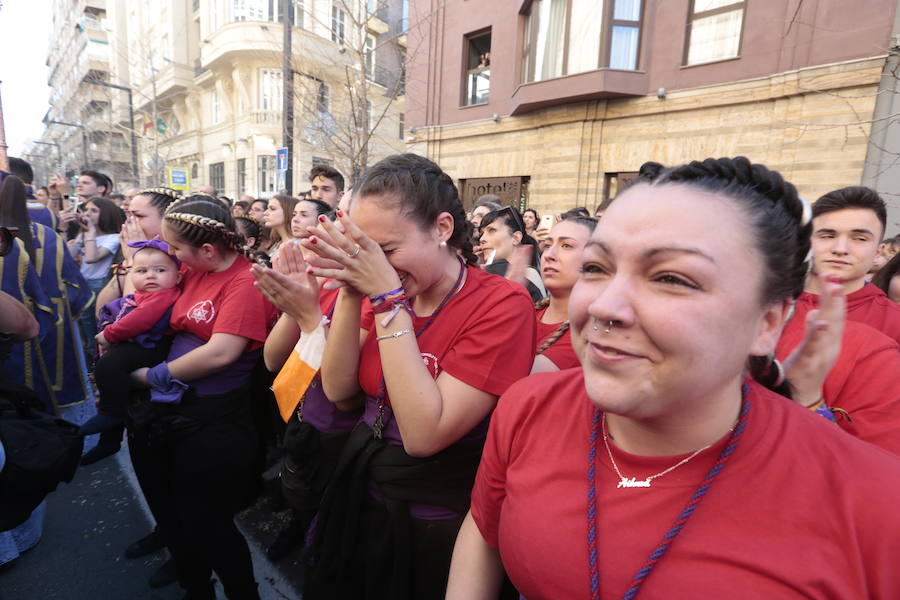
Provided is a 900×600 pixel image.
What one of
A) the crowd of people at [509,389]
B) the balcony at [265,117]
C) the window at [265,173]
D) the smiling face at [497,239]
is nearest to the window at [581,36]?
the smiling face at [497,239]

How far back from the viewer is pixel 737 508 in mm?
886

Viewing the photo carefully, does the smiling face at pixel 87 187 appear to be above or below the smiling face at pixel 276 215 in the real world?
above

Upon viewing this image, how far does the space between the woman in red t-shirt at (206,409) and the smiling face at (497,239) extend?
7.52 feet

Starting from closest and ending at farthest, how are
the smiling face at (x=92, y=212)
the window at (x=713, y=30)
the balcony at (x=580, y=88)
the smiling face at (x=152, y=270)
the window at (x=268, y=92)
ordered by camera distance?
1. the smiling face at (x=152, y=270)
2. the smiling face at (x=92, y=212)
3. the window at (x=713, y=30)
4. the balcony at (x=580, y=88)
5. the window at (x=268, y=92)

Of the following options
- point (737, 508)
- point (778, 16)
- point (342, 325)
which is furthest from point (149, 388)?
point (778, 16)

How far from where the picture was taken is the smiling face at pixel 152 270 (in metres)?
2.52

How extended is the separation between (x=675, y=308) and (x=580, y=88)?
1128 centimetres

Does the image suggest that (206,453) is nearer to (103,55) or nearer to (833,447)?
(833,447)

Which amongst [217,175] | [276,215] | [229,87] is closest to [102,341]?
[276,215]

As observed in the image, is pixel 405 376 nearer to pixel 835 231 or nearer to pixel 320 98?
pixel 835 231

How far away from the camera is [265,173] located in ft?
76.3

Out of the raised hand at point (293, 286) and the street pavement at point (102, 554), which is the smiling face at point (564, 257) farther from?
the street pavement at point (102, 554)

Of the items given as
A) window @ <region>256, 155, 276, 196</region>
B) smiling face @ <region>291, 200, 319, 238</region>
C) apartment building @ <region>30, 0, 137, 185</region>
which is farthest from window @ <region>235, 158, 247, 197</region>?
smiling face @ <region>291, 200, 319, 238</region>

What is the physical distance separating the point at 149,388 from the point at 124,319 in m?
0.38
